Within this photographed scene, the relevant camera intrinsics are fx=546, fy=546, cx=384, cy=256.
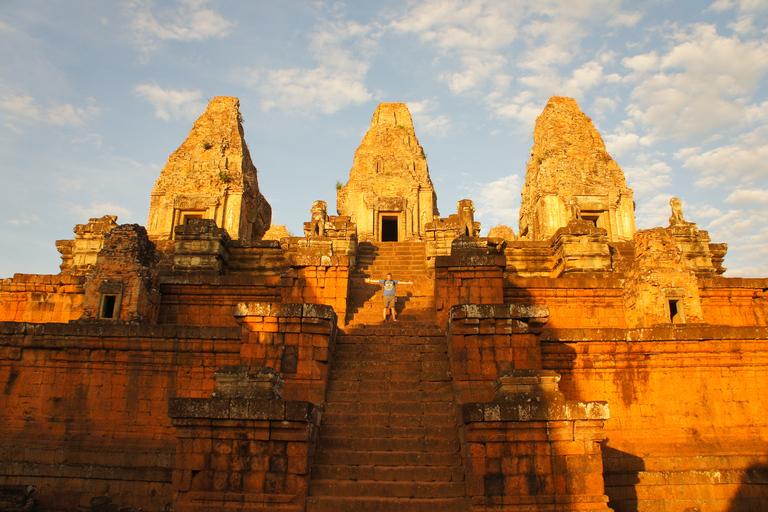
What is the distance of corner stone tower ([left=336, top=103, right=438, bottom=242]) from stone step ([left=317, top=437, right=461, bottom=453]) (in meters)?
17.8

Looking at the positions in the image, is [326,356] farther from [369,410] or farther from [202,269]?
[202,269]

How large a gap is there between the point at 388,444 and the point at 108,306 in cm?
670

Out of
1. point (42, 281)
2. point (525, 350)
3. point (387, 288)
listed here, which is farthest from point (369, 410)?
point (42, 281)

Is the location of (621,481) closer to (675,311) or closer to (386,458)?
(386,458)

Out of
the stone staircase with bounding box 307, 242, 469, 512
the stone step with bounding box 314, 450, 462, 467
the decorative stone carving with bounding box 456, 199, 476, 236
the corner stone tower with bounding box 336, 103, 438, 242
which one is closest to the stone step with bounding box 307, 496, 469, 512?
the stone staircase with bounding box 307, 242, 469, 512

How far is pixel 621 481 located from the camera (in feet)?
22.4

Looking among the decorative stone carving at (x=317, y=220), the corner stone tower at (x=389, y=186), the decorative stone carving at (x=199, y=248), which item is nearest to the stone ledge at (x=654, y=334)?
the decorative stone carving at (x=199, y=248)

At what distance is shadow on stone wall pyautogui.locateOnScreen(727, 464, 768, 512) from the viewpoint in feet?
23.0

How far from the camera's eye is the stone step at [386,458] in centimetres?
605

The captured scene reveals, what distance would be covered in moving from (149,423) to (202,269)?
6069mm

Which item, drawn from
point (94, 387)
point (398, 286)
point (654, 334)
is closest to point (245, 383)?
point (94, 387)

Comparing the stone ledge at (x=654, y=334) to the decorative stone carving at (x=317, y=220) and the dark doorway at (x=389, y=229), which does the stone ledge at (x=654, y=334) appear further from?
the dark doorway at (x=389, y=229)

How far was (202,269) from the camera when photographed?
1348cm

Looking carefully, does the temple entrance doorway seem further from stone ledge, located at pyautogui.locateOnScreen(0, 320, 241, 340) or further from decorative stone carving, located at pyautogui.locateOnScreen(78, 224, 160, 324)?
stone ledge, located at pyautogui.locateOnScreen(0, 320, 241, 340)
